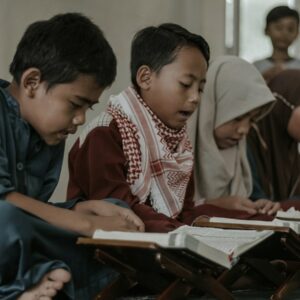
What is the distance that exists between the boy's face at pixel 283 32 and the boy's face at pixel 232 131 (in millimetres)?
1174

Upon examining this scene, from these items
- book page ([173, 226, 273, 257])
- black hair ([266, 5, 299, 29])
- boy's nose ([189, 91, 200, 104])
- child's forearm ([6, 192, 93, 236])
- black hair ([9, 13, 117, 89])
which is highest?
black hair ([9, 13, 117, 89])

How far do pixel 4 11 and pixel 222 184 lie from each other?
955 mm

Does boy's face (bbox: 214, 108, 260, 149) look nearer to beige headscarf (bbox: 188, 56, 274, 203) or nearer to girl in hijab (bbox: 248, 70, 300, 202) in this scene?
beige headscarf (bbox: 188, 56, 274, 203)

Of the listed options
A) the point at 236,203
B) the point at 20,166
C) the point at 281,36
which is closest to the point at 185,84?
the point at 236,203

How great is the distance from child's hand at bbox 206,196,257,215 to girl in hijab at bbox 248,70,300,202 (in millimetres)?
499

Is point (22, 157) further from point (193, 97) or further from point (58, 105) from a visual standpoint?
point (193, 97)

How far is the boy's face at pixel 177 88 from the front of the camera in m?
2.58

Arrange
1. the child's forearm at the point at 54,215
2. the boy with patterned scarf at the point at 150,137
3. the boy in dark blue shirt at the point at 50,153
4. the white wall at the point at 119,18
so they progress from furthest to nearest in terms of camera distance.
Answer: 1. the white wall at the point at 119,18
2. the boy with patterned scarf at the point at 150,137
3. the child's forearm at the point at 54,215
4. the boy in dark blue shirt at the point at 50,153

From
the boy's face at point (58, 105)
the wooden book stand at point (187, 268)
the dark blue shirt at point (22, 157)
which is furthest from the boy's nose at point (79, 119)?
the wooden book stand at point (187, 268)

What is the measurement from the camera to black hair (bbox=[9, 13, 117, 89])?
6.76 feet

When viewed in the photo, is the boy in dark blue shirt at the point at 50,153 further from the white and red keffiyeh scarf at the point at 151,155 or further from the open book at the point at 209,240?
the white and red keffiyeh scarf at the point at 151,155

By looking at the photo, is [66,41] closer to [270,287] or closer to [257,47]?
[270,287]

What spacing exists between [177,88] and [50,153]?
0.55 m

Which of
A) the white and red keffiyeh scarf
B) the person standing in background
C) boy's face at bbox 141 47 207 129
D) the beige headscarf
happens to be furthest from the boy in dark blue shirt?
the person standing in background
